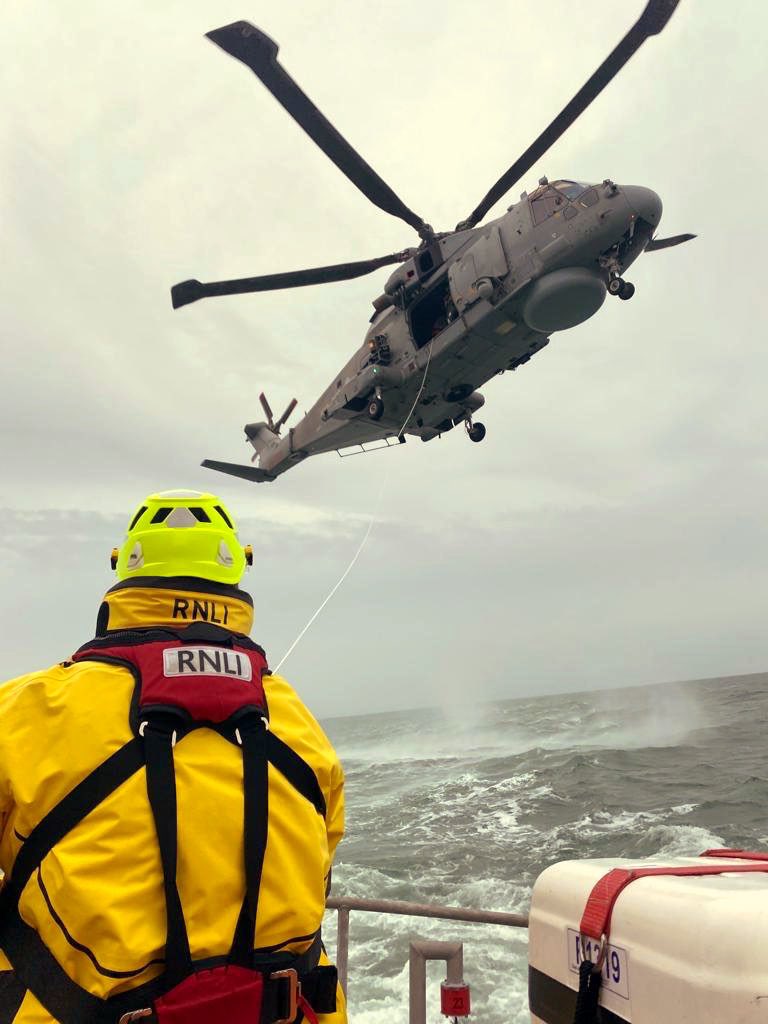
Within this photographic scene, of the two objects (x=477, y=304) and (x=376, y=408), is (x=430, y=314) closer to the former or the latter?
(x=477, y=304)

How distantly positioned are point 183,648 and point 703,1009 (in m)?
1.52

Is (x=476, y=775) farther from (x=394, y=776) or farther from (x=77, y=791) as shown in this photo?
(x=77, y=791)

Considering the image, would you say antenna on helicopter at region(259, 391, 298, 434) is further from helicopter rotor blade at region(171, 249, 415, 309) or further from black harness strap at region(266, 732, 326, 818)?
black harness strap at region(266, 732, 326, 818)

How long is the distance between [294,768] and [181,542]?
25.3 inches

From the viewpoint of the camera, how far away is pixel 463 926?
9.52 metres

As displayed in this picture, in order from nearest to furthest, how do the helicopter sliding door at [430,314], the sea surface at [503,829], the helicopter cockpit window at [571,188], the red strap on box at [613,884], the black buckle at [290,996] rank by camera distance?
the black buckle at [290,996], the red strap on box at [613,884], the sea surface at [503,829], the helicopter cockpit window at [571,188], the helicopter sliding door at [430,314]

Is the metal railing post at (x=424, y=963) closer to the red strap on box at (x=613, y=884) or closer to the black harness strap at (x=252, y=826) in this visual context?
the red strap on box at (x=613, y=884)

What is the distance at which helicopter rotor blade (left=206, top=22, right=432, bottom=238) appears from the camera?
26.7 feet

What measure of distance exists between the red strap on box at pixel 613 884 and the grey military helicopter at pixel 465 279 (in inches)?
325

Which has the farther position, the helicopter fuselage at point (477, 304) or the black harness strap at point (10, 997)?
the helicopter fuselage at point (477, 304)

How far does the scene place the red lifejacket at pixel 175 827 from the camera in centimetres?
Answer: 125

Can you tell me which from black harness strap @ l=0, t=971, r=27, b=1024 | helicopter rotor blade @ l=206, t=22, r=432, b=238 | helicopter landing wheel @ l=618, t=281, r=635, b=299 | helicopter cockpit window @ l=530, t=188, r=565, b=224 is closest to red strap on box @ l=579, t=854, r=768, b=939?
black harness strap @ l=0, t=971, r=27, b=1024

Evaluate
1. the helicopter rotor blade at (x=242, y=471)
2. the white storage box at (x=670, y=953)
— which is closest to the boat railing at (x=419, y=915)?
the white storage box at (x=670, y=953)

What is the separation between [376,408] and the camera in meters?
11.7
